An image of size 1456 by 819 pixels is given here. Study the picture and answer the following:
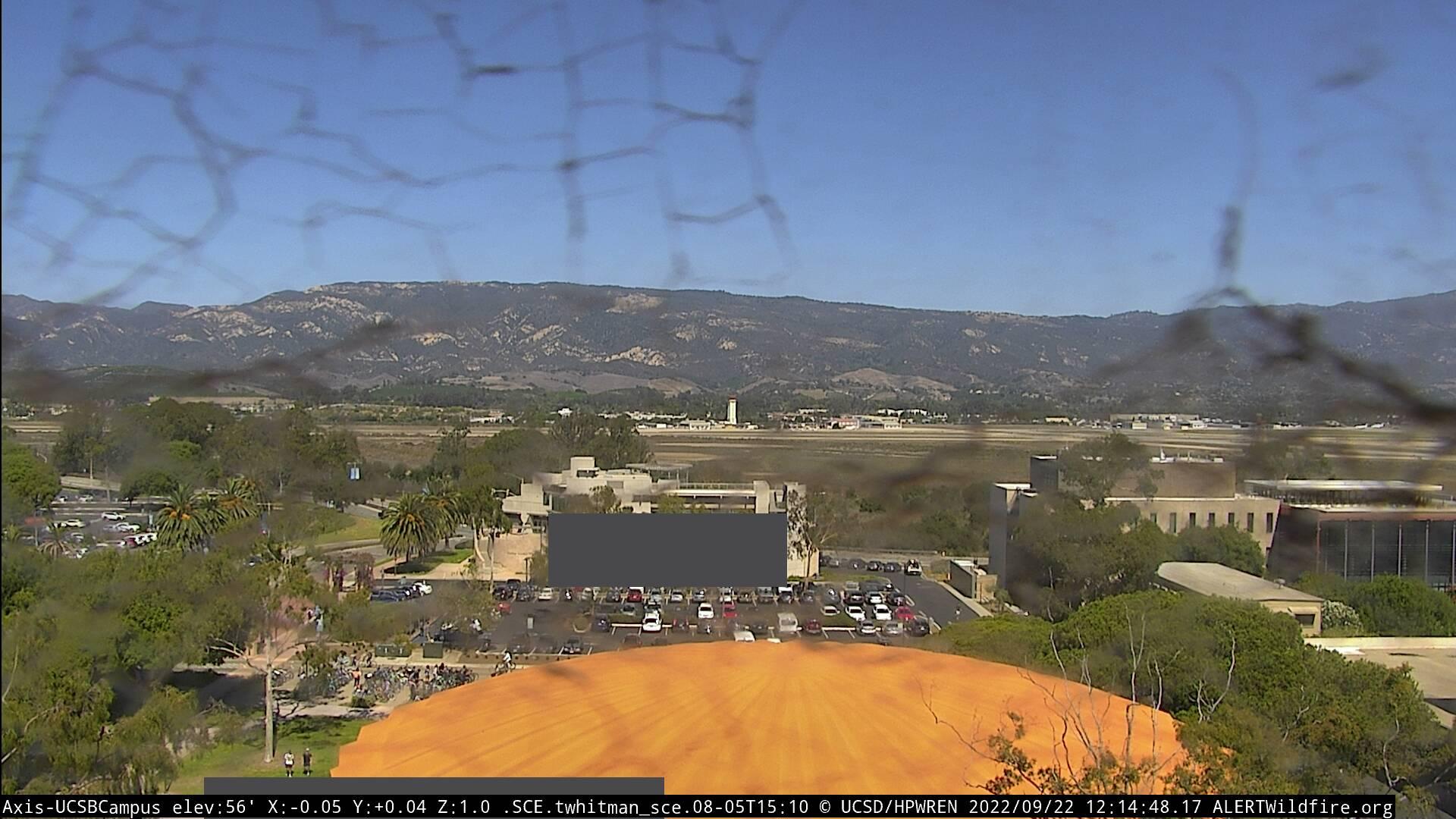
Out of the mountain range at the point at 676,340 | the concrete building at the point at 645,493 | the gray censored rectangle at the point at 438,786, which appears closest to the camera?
the gray censored rectangle at the point at 438,786

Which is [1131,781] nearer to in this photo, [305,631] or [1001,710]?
[1001,710]

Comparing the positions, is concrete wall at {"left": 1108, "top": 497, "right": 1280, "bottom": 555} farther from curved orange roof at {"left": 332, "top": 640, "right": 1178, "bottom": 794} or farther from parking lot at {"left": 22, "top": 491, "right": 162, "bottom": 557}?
parking lot at {"left": 22, "top": 491, "right": 162, "bottom": 557}

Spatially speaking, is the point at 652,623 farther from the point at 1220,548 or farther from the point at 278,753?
the point at 1220,548

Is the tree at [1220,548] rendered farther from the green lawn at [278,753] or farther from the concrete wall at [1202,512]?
the green lawn at [278,753]

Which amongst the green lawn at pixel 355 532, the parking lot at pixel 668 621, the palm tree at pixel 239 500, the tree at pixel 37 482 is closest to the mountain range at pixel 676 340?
the tree at pixel 37 482

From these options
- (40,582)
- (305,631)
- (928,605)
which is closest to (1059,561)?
(928,605)

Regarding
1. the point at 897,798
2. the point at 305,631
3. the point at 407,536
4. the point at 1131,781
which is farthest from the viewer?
the point at 407,536
